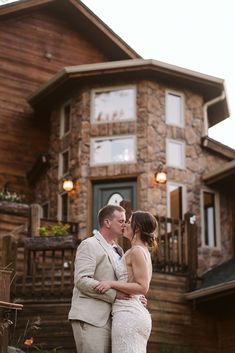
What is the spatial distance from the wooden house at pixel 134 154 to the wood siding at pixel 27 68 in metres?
0.03

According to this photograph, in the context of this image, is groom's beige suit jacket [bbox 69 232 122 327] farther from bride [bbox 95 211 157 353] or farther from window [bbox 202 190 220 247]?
window [bbox 202 190 220 247]

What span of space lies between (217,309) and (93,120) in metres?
5.63

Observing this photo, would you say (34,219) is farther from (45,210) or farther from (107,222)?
(107,222)

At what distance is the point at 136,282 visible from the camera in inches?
199

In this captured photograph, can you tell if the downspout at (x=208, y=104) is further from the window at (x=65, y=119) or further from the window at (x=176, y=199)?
the window at (x=65, y=119)

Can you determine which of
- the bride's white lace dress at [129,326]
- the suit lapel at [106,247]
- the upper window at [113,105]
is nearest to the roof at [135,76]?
the upper window at [113,105]

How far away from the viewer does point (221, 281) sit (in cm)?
1423

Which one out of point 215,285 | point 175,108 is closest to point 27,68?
point 175,108

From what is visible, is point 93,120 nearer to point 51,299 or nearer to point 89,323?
point 51,299

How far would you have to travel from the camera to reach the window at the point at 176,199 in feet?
55.3

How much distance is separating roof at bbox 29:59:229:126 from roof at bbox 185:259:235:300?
4619 mm

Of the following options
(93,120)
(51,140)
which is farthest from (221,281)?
(51,140)

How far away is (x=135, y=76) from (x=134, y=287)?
42.2ft

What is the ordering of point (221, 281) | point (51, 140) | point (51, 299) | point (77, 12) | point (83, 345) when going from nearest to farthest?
point (83, 345)
point (51, 299)
point (221, 281)
point (51, 140)
point (77, 12)
